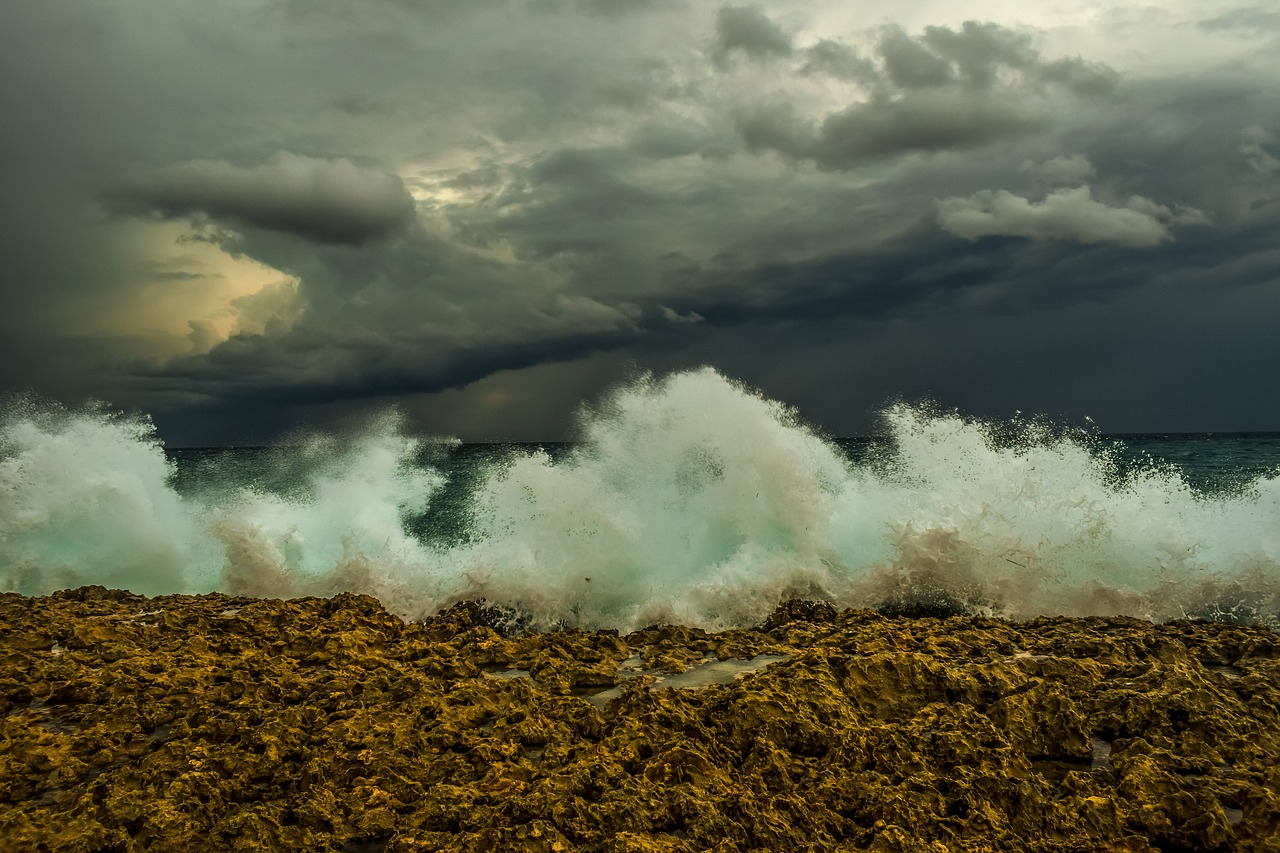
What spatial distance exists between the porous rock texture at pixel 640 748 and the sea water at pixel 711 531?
13.6 ft

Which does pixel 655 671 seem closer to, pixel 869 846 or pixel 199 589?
pixel 869 846

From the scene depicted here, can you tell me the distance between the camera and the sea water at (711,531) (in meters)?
12.9

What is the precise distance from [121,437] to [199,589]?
5.86 meters

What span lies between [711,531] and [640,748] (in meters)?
9.67

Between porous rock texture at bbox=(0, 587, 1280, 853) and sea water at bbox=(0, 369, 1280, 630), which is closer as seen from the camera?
porous rock texture at bbox=(0, 587, 1280, 853)

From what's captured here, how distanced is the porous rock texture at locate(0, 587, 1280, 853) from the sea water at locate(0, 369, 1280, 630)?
13.6ft

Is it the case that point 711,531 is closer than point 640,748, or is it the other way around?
point 640,748

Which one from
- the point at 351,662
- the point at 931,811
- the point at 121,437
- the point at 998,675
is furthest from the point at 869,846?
the point at 121,437

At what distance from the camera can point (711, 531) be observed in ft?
49.6

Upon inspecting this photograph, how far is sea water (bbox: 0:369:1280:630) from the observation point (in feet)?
42.4

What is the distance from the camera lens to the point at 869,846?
4.49 meters

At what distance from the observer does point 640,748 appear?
18.2ft

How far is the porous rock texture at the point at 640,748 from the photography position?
15.6ft

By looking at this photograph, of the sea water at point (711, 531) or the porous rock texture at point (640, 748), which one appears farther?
the sea water at point (711, 531)
